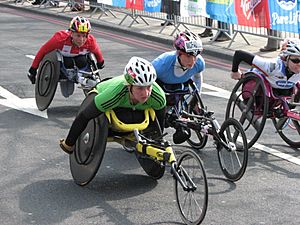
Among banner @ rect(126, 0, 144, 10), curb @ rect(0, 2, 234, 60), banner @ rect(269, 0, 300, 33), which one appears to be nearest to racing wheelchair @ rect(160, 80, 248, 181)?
banner @ rect(269, 0, 300, 33)

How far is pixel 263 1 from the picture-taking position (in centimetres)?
1503

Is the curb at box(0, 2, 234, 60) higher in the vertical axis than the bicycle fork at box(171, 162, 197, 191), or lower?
lower

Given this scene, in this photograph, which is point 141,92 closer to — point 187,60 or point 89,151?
point 89,151

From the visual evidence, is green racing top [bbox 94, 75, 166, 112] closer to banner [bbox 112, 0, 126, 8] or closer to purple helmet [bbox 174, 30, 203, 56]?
purple helmet [bbox 174, 30, 203, 56]

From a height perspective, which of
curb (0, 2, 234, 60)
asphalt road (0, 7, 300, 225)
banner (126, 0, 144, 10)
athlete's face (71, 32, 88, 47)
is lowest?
curb (0, 2, 234, 60)

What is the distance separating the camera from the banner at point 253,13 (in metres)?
15.1

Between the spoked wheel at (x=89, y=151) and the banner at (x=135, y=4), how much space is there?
12.9 metres

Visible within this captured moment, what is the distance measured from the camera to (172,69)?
833 cm

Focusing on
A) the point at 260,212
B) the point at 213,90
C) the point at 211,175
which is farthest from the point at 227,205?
the point at 213,90

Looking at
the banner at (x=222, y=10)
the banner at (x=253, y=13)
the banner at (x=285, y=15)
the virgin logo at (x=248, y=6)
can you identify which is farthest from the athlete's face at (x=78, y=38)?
the banner at (x=222, y=10)

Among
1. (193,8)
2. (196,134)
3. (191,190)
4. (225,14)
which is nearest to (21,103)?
(196,134)

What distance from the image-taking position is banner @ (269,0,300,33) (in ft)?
46.7

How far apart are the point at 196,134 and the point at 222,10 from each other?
25.9ft

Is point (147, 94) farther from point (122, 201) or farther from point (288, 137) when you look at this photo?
point (288, 137)
